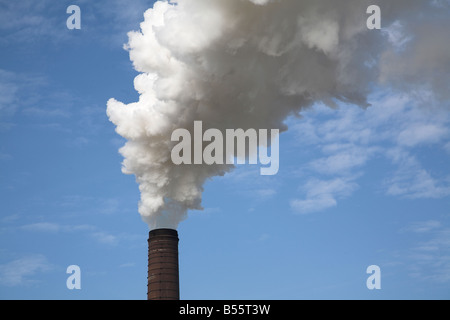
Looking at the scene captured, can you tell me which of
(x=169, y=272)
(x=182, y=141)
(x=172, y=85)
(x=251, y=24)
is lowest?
(x=169, y=272)

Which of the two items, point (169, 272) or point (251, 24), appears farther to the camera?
point (169, 272)

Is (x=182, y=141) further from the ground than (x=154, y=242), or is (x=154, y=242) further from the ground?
(x=182, y=141)

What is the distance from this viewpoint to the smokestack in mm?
43625

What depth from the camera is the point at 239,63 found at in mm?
42531

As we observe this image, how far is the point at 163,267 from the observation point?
43875mm

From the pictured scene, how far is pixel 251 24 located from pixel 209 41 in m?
3.07

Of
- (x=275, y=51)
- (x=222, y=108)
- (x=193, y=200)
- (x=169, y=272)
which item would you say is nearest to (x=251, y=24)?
(x=275, y=51)

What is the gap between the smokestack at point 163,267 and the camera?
→ 143 ft

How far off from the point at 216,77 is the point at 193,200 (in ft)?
35.7

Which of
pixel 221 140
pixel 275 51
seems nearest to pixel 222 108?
pixel 221 140
